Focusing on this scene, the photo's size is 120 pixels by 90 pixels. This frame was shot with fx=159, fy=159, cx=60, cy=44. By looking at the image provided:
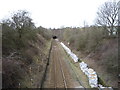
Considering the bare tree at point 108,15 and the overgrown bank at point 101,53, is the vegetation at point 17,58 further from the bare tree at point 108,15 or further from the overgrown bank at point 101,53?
the bare tree at point 108,15

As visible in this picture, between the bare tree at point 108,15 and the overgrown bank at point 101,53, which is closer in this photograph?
the overgrown bank at point 101,53

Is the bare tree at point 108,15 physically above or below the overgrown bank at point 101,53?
above

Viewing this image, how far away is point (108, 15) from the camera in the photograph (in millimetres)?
32031

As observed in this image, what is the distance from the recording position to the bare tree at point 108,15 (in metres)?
31.0

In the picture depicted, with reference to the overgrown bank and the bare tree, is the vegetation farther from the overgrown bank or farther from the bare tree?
the bare tree

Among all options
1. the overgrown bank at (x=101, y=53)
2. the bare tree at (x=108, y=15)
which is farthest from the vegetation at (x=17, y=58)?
the bare tree at (x=108, y=15)

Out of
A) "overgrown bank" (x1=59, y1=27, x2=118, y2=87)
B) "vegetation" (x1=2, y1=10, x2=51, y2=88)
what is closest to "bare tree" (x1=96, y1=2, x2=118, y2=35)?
"overgrown bank" (x1=59, y1=27, x2=118, y2=87)

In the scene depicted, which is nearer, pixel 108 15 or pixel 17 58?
pixel 17 58

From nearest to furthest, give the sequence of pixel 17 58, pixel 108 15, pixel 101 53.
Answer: pixel 17 58 < pixel 101 53 < pixel 108 15

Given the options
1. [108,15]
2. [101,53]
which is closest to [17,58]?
[101,53]

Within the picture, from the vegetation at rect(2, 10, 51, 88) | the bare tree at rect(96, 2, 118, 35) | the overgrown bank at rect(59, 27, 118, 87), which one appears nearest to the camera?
the vegetation at rect(2, 10, 51, 88)

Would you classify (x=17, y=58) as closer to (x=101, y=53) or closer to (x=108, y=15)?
(x=101, y=53)

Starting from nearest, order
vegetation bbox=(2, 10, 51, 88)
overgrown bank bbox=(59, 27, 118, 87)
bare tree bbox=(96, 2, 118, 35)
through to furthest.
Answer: vegetation bbox=(2, 10, 51, 88) → overgrown bank bbox=(59, 27, 118, 87) → bare tree bbox=(96, 2, 118, 35)

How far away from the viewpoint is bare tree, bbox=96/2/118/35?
31036 mm
